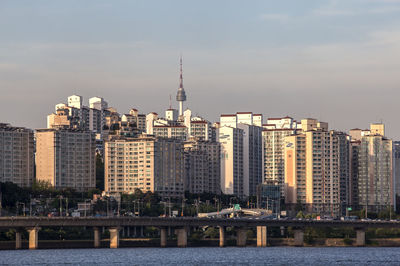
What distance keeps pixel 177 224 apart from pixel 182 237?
5.91 meters

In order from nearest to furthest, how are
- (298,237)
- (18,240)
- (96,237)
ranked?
(18,240)
(96,237)
(298,237)

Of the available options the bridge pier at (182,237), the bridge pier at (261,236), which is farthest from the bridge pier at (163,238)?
the bridge pier at (261,236)

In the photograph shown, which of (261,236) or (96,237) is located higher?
(96,237)

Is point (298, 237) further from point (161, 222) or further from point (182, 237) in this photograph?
point (161, 222)

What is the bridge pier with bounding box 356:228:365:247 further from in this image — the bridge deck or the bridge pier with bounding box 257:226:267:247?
the bridge pier with bounding box 257:226:267:247

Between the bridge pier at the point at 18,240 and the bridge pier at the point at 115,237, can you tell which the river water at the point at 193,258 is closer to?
the bridge pier at the point at 18,240

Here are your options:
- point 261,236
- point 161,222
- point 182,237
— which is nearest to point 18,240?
point 161,222

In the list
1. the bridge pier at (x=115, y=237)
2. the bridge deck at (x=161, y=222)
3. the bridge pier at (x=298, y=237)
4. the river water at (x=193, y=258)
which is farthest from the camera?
the bridge pier at (x=298, y=237)

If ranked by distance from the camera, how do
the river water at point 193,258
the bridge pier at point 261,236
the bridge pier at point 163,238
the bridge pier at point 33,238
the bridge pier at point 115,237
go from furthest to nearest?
the bridge pier at point 261,236 < the bridge pier at point 163,238 < the bridge pier at point 115,237 < the bridge pier at point 33,238 < the river water at point 193,258

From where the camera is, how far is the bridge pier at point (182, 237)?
189625 mm

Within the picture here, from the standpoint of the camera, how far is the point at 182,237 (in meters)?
191

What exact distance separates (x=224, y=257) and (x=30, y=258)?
25.3m

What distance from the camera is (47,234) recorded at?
192 metres

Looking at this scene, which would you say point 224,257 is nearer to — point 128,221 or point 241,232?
point 128,221
